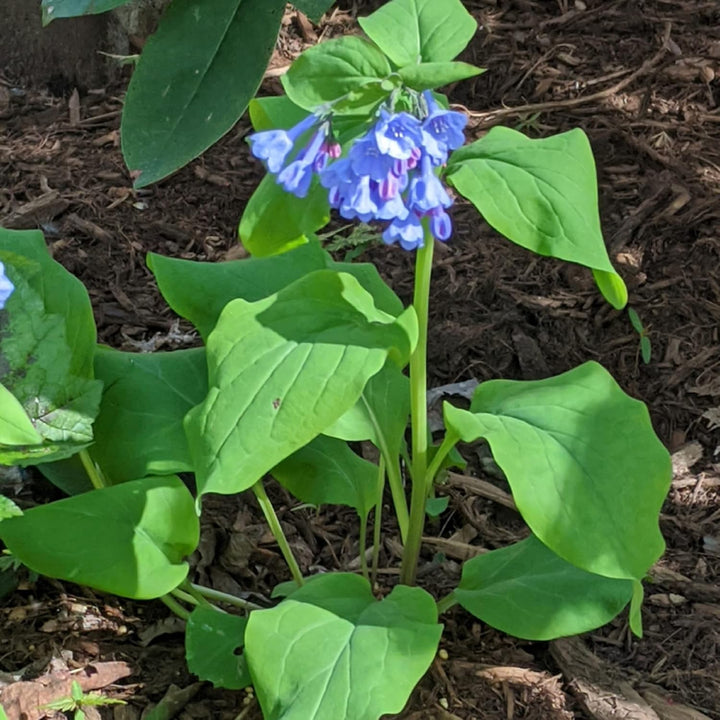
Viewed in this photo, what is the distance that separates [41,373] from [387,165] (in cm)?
79

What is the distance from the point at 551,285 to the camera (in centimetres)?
253

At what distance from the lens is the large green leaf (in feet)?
5.49

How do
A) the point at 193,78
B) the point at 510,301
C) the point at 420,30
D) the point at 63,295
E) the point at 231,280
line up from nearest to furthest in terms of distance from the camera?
1. the point at 420,30
2. the point at 63,295
3. the point at 231,280
4. the point at 193,78
5. the point at 510,301

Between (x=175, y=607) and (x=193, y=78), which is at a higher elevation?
(x=193, y=78)

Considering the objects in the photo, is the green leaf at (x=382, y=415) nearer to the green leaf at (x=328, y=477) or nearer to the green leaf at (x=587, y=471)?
the green leaf at (x=328, y=477)

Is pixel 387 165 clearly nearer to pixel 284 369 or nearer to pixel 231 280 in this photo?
pixel 284 369

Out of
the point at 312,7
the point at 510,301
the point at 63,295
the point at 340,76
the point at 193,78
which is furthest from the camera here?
the point at 510,301

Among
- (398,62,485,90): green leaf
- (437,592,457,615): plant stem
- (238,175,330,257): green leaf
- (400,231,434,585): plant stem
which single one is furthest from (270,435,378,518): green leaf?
(398,62,485,90): green leaf

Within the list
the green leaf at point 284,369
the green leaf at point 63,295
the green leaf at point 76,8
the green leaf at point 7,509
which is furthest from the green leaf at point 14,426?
the green leaf at point 76,8

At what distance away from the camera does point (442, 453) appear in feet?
5.60

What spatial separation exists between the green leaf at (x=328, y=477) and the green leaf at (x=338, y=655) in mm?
283

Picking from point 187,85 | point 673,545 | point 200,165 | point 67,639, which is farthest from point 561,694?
point 200,165

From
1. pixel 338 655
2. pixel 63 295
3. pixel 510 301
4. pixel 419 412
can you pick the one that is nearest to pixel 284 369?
pixel 419 412

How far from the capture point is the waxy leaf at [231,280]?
1.88 m
